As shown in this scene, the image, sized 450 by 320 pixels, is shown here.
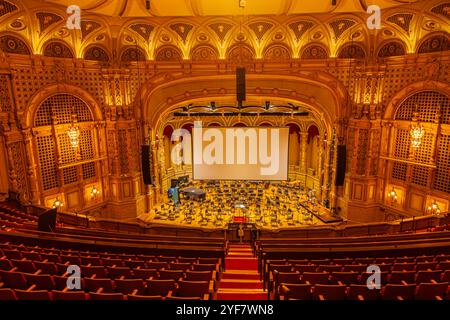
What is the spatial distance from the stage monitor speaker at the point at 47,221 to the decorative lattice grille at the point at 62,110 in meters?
8.19

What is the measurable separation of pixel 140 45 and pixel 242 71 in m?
8.55

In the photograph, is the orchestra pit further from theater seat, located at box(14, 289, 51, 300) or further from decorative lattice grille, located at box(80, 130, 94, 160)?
theater seat, located at box(14, 289, 51, 300)

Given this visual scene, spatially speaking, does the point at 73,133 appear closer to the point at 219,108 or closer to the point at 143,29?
the point at 143,29

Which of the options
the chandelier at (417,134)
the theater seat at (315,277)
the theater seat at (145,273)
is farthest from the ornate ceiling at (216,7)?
the theater seat at (145,273)

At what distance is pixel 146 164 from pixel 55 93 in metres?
6.20

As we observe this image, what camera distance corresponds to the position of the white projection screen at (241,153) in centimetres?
2088

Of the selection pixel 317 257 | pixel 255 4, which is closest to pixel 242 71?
pixel 255 4

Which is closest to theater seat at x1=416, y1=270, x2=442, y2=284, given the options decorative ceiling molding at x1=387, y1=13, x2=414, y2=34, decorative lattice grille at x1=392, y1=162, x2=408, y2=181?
decorative lattice grille at x1=392, y1=162, x2=408, y2=181

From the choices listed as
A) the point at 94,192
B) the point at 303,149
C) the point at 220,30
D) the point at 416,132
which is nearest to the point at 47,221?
the point at 94,192

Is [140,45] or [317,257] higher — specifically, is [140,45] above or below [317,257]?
above

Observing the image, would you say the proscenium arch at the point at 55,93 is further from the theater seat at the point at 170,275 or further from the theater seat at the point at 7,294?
the theater seat at the point at 7,294

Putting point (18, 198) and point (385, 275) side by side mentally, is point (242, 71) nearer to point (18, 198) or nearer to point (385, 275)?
point (385, 275)

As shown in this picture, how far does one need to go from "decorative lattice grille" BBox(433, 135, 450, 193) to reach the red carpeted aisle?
37.7 feet
